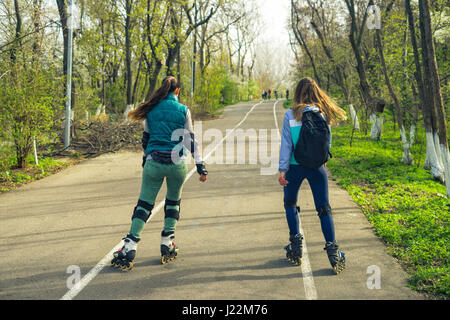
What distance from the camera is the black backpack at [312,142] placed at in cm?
448

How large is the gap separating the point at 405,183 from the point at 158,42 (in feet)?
46.5

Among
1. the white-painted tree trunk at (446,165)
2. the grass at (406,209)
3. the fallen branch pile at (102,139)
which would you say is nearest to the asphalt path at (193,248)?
the grass at (406,209)

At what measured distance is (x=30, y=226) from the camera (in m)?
6.48

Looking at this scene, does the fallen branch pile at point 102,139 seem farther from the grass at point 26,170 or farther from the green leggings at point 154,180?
the green leggings at point 154,180

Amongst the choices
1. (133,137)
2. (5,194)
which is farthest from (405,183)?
(133,137)

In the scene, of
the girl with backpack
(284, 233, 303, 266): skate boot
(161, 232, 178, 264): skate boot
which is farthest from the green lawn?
(161, 232, 178, 264): skate boot

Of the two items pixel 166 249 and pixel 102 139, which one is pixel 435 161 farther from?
pixel 102 139

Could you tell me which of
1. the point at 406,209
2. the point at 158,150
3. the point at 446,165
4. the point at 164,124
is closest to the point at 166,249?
the point at 158,150

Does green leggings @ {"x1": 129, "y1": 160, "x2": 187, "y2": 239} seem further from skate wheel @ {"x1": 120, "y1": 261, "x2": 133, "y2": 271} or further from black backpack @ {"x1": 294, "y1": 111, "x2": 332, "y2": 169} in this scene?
black backpack @ {"x1": 294, "y1": 111, "x2": 332, "y2": 169}

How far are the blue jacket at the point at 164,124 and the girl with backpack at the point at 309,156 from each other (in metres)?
1.23

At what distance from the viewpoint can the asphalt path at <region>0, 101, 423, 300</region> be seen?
163 inches

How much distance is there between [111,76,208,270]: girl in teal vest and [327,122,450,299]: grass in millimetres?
2839

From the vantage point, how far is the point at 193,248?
537 cm

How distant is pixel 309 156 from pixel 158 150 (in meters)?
1.67
